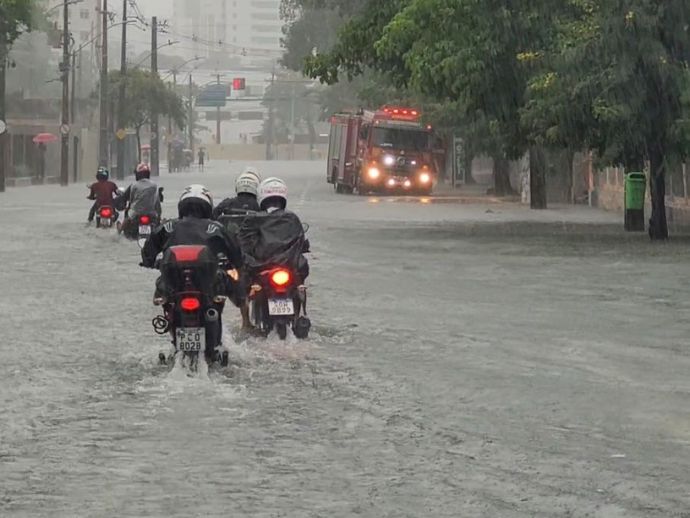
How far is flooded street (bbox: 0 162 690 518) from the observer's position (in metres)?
8.24

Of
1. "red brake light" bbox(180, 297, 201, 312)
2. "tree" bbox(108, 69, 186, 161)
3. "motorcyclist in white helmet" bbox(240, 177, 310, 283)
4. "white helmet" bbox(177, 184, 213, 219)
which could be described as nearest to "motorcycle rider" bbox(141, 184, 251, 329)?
"white helmet" bbox(177, 184, 213, 219)

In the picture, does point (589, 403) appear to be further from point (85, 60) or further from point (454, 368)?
point (85, 60)

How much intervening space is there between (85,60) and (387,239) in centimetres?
12991

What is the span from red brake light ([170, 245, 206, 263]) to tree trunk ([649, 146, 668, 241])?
18453 millimetres

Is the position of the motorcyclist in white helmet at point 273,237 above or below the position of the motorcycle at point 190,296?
above

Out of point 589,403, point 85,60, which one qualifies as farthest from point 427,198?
point 85,60

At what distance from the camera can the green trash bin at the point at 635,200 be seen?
34250mm

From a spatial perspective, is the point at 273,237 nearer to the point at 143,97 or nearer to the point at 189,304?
the point at 189,304

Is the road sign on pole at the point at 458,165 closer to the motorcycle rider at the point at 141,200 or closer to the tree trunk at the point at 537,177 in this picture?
the tree trunk at the point at 537,177

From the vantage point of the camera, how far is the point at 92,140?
336 feet

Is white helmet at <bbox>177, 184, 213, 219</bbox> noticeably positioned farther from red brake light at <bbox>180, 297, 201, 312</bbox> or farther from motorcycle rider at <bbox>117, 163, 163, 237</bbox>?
motorcycle rider at <bbox>117, 163, 163, 237</bbox>

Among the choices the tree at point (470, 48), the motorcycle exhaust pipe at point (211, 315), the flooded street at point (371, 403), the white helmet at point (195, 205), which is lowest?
the flooded street at point (371, 403)

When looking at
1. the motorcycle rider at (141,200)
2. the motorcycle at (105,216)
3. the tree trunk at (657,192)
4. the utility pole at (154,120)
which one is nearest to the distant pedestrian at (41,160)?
A: the utility pole at (154,120)

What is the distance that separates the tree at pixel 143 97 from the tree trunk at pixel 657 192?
73.1 metres
